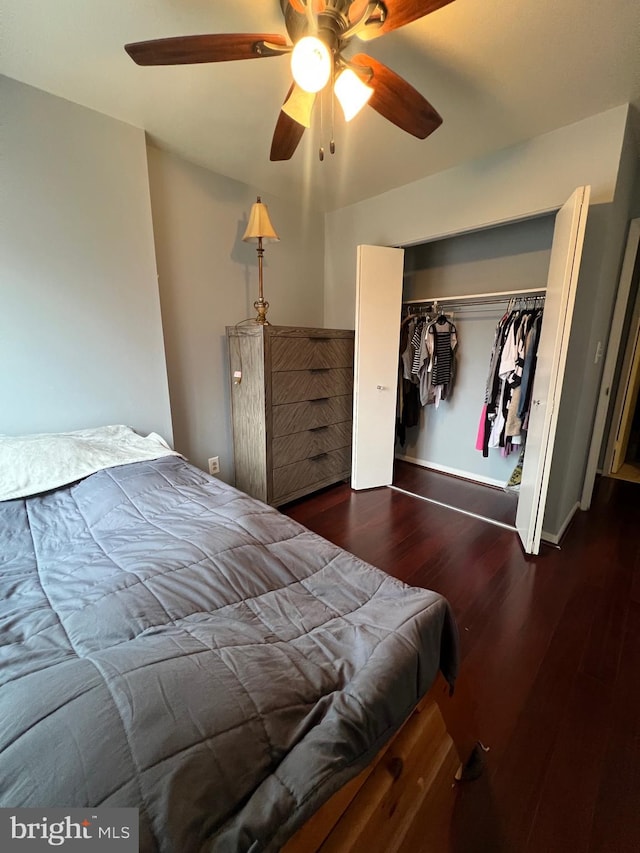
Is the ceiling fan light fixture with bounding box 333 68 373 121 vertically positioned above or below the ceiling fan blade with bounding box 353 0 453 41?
below

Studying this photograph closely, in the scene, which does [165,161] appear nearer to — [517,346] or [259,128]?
[259,128]

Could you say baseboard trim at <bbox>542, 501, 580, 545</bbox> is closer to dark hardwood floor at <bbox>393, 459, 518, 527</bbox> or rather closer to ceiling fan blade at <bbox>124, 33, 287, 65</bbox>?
dark hardwood floor at <bbox>393, 459, 518, 527</bbox>

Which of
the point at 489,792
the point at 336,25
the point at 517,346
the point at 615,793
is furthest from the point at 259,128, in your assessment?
the point at 615,793

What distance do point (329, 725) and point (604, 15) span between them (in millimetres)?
2305

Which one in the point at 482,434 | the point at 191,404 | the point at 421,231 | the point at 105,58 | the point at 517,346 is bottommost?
the point at 482,434

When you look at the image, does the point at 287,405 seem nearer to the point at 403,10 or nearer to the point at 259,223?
the point at 259,223

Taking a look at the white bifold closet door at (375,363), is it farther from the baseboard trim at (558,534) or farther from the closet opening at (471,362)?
the baseboard trim at (558,534)

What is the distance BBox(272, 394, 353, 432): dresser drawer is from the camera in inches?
94.0

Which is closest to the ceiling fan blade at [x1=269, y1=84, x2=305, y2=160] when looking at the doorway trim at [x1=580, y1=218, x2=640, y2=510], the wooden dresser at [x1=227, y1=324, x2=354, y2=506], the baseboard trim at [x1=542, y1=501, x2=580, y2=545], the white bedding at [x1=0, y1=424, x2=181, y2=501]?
the wooden dresser at [x1=227, y1=324, x2=354, y2=506]

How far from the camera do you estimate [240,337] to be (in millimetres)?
2354

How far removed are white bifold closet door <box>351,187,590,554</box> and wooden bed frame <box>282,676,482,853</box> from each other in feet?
4.63

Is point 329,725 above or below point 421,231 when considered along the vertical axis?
below

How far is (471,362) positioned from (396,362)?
0.69 m

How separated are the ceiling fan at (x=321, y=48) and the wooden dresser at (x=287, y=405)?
1204 mm
